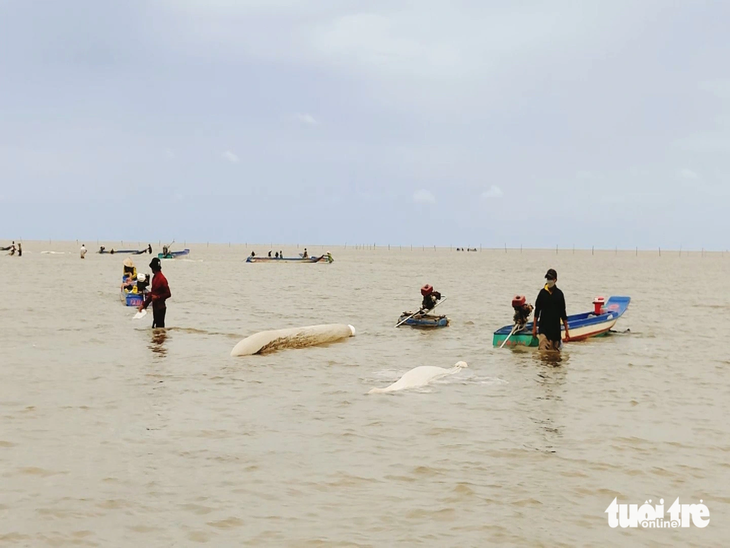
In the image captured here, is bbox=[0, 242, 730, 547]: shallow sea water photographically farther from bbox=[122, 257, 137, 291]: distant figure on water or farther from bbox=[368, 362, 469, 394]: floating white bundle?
bbox=[122, 257, 137, 291]: distant figure on water

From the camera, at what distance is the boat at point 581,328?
17734mm

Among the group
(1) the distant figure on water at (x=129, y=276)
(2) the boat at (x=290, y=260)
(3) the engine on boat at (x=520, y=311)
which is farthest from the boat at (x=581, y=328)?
(2) the boat at (x=290, y=260)

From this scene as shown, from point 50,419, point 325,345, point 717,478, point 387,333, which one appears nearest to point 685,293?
point 387,333

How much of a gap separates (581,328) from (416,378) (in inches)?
347

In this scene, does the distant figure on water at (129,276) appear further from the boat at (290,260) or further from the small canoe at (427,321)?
the boat at (290,260)

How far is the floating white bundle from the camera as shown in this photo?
12.4 m

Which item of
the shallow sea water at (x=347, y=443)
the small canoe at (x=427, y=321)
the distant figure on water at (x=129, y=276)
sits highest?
the distant figure on water at (x=129, y=276)

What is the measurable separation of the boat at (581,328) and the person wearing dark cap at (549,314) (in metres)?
1.06

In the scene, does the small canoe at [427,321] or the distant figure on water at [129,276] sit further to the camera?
the distant figure on water at [129,276]

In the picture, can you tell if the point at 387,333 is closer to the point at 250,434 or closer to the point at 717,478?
the point at 250,434

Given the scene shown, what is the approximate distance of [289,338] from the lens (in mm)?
17891

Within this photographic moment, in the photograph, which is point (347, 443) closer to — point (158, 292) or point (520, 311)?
point (520, 311)

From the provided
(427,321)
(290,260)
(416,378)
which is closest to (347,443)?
(416,378)

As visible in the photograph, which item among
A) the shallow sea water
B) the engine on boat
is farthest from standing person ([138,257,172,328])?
the engine on boat
